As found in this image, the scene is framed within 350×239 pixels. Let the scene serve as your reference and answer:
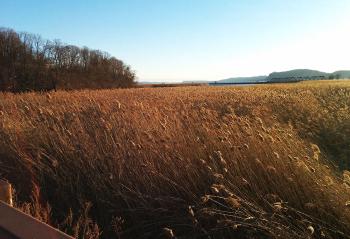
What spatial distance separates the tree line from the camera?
134 feet

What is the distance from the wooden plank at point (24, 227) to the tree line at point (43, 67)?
37162mm

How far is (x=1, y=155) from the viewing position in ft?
22.7

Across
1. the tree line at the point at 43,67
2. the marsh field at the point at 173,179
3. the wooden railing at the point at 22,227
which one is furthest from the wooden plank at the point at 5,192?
the tree line at the point at 43,67

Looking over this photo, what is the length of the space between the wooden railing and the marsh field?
98 cm

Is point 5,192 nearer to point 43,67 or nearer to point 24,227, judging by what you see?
point 24,227

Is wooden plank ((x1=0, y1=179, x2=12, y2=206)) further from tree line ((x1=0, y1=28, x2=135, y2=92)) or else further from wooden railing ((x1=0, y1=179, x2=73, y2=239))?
tree line ((x1=0, y1=28, x2=135, y2=92))

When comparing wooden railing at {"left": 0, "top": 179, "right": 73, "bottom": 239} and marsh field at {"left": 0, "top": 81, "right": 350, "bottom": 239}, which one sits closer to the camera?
wooden railing at {"left": 0, "top": 179, "right": 73, "bottom": 239}

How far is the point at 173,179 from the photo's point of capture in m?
4.97

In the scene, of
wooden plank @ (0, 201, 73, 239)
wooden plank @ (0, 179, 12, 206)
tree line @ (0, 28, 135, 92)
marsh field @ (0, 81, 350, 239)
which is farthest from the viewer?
tree line @ (0, 28, 135, 92)

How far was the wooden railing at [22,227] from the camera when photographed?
258cm

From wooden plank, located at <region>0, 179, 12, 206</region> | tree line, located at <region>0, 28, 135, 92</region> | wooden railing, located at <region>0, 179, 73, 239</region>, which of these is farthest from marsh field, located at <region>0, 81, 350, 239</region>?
tree line, located at <region>0, 28, 135, 92</region>

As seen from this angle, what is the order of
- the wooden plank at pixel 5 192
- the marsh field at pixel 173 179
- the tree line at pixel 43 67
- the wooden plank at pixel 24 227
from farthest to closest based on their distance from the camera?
the tree line at pixel 43 67, the marsh field at pixel 173 179, the wooden plank at pixel 5 192, the wooden plank at pixel 24 227

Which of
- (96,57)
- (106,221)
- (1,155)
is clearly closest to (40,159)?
(1,155)

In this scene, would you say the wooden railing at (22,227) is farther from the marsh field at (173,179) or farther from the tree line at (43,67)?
the tree line at (43,67)
